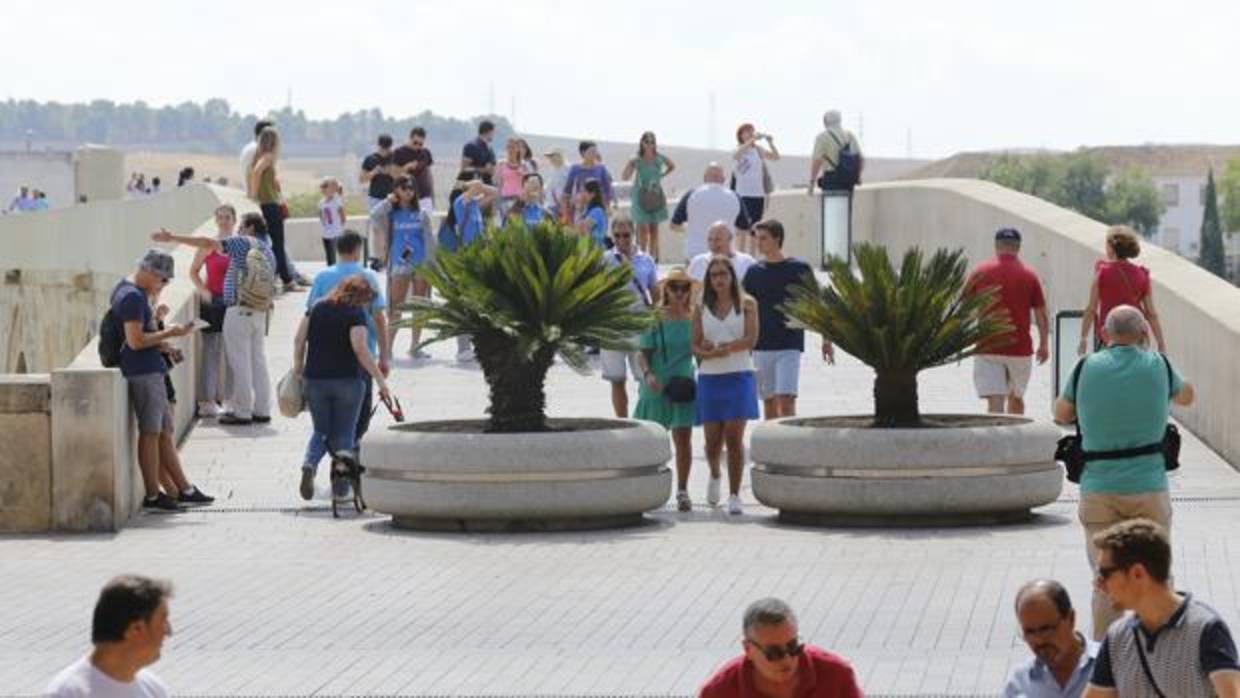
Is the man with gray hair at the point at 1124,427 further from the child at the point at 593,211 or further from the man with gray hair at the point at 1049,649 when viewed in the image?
the child at the point at 593,211

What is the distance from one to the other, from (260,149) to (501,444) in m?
11.7

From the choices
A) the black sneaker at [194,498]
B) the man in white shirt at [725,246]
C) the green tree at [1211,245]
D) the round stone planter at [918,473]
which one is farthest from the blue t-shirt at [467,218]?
the green tree at [1211,245]

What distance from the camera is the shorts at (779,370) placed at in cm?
1848

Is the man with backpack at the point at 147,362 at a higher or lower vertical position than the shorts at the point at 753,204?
lower

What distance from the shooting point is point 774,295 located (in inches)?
719

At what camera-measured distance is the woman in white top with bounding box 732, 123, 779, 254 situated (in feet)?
99.7

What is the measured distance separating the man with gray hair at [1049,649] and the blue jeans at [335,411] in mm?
9666

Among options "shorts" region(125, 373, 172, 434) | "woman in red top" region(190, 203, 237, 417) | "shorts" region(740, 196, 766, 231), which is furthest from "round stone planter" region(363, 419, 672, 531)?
"shorts" region(740, 196, 766, 231)

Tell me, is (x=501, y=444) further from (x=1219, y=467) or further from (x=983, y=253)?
(x=983, y=253)

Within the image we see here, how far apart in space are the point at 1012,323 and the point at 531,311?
9.78ft

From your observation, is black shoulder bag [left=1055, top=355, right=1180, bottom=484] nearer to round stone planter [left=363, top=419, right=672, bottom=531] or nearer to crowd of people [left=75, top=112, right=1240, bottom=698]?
crowd of people [left=75, top=112, right=1240, bottom=698]

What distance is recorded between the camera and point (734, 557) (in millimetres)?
15164

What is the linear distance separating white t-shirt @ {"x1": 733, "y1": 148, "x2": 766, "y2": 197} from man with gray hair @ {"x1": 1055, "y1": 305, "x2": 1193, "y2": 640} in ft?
62.9

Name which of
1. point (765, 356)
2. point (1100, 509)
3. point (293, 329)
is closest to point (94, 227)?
point (293, 329)
